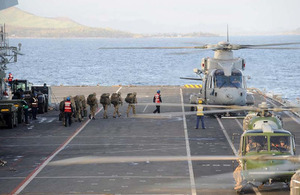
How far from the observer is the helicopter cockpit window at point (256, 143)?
20.3 m

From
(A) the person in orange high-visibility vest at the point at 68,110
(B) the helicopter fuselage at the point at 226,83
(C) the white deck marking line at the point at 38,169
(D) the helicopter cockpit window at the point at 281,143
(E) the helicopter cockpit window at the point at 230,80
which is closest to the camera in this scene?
(D) the helicopter cockpit window at the point at 281,143

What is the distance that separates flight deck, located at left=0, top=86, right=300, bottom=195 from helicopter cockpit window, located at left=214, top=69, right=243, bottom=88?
A: 2161 mm

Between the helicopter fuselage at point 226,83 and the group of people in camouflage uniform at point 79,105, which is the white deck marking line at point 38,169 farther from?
the helicopter fuselage at point 226,83

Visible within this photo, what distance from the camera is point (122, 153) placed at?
26906 millimetres

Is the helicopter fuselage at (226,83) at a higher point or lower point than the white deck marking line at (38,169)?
higher

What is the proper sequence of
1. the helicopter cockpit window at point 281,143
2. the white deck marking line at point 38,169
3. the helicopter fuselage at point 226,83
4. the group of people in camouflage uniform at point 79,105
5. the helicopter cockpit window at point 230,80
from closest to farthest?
the helicopter cockpit window at point 281,143
the white deck marking line at point 38,169
the group of people in camouflage uniform at point 79,105
the helicopter fuselage at point 226,83
the helicopter cockpit window at point 230,80

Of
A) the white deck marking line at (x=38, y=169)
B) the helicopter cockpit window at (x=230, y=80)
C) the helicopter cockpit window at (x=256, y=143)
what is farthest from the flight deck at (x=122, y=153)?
the helicopter cockpit window at (x=230, y=80)

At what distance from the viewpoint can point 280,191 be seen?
65.8 ft

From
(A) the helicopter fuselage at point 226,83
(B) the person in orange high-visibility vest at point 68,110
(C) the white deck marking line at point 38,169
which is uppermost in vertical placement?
(A) the helicopter fuselage at point 226,83

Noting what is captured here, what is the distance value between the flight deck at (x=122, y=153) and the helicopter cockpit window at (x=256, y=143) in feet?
2.37

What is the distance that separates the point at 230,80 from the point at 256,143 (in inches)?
718

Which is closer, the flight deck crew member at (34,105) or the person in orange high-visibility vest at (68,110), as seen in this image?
the person in orange high-visibility vest at (68,110)

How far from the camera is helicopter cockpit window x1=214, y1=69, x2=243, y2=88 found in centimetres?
3831

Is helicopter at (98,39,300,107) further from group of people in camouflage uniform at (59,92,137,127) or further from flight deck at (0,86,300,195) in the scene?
group of people in camouflage uniform at (59,92,137,127)
